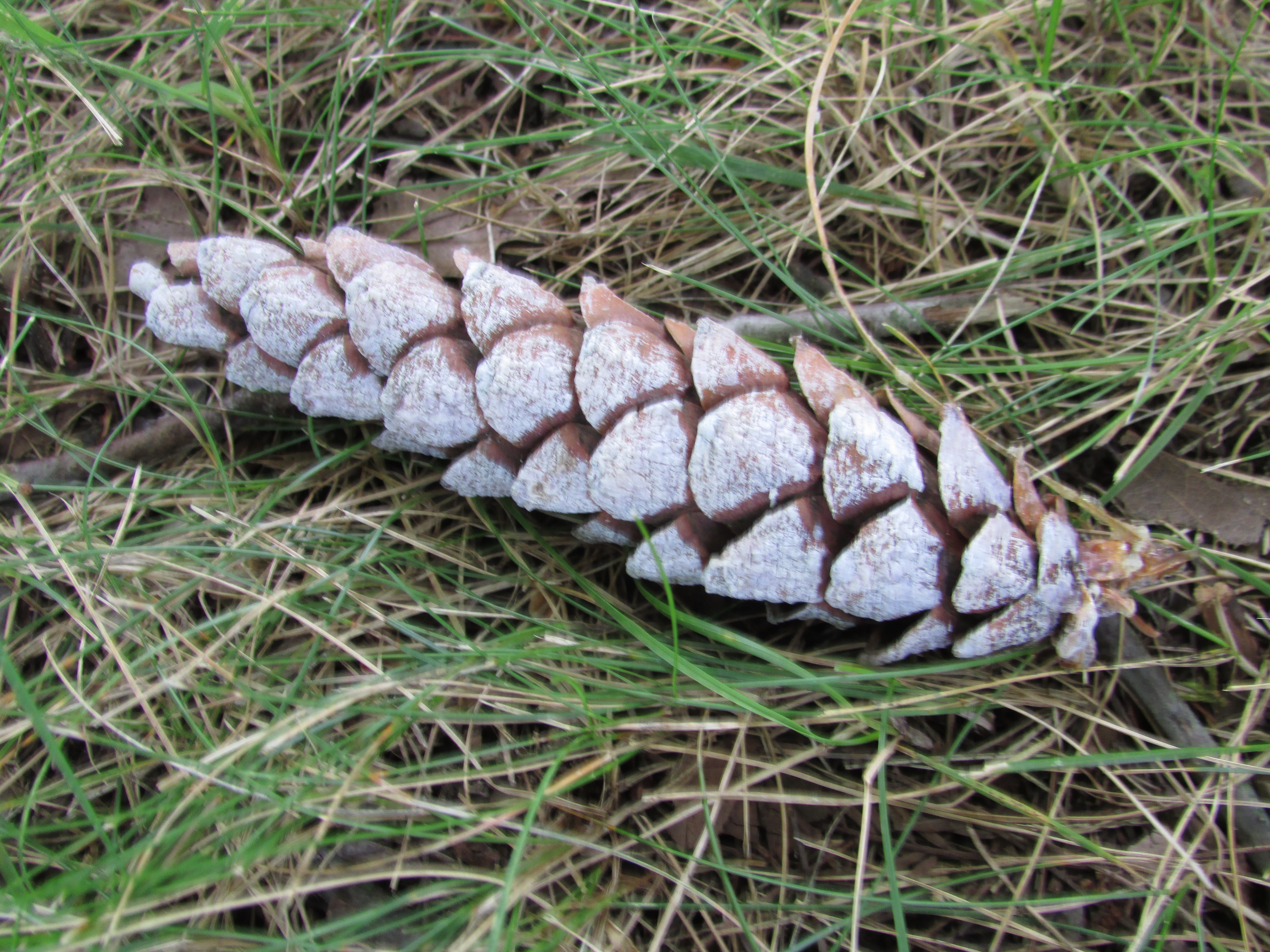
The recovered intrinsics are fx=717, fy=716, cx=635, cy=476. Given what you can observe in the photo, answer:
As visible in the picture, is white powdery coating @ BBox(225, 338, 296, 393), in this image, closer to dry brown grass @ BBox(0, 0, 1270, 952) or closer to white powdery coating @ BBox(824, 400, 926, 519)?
dry brown grass @ BBox(0, 0, 1270, 952)

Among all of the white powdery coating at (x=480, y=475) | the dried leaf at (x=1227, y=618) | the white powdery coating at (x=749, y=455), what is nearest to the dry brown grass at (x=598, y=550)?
the dried leaf at (x=1227, y=618)

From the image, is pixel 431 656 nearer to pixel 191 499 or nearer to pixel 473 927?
pixel 473 927

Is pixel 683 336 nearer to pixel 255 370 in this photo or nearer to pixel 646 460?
pixel 646 460

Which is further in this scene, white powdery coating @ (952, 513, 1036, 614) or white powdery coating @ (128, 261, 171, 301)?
white powdery coating @ (128, 261, 171, 301)

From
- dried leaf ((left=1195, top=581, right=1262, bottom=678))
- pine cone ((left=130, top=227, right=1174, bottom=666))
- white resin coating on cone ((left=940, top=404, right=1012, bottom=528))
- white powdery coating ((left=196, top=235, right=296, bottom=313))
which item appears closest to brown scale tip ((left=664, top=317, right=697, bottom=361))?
pine cone ((left=130, top=227, right=1174, bottom=666))

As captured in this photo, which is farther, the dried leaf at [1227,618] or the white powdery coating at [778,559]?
the dried leaf at [1227,618]

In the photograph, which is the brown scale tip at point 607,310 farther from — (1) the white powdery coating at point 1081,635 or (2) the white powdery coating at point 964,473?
(1) the white powdery coating at point 1081,635
